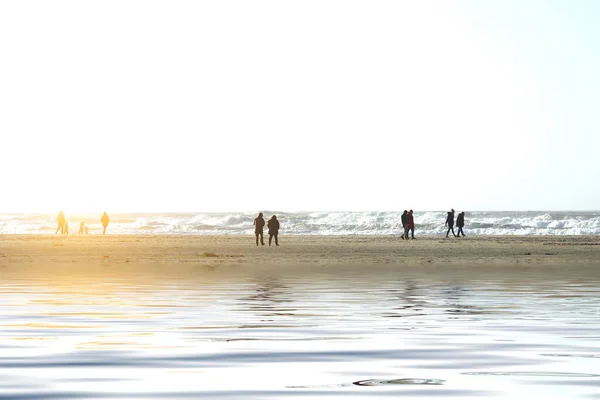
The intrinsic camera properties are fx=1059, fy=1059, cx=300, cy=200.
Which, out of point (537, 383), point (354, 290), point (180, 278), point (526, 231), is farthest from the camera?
point (526, 231)

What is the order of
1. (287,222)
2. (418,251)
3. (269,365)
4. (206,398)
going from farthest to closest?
(287,222) < (418,251) < (269,365) < (206,398)

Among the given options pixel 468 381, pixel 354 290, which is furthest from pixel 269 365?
pixel 354 290

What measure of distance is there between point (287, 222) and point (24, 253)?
53338mm

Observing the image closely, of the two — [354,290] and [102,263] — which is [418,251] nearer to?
[102,263]

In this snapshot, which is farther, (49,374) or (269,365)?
(269,365)

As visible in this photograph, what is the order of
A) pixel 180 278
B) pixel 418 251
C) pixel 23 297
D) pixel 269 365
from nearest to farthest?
pixel 269 365, pixel 23 297, pixel 180 278, pixel 418 251

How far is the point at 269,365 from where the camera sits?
8.67 meters

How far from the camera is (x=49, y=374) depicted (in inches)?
314

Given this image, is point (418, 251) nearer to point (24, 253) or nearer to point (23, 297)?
point (24, 253)

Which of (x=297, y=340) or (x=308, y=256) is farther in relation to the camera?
(x=308, y=256)

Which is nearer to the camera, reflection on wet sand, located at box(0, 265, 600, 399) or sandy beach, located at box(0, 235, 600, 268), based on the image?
reflection on wet sand, located at box(0, 265, 600, 399)

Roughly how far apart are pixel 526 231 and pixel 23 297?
64169 millimetres

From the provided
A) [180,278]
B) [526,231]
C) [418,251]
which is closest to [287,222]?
[526,231]

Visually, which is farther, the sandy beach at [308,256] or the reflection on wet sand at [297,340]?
the sandy beach at [308,256]
